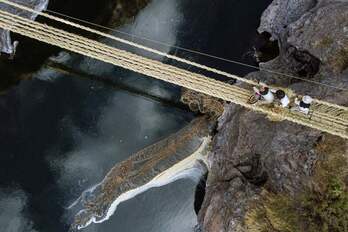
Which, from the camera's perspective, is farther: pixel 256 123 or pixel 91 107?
pixel 91 107

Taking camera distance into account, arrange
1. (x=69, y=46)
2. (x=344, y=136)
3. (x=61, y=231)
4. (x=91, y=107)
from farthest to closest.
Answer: (x=91, y=107), (x=61, y=231), (x=69, y=46), (x=344, y=136)

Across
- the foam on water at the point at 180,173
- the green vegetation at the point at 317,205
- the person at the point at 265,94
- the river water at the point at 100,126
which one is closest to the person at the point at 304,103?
the person at the point at 265,94

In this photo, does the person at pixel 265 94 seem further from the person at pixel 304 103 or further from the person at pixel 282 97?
the person at pixel 304 103

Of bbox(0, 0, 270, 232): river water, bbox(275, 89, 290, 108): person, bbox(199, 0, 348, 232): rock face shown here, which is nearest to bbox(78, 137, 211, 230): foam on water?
bbox(0, 0, 270, 232): river water

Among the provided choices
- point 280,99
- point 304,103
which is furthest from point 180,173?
point 304,103

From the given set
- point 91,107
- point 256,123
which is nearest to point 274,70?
point 256,123

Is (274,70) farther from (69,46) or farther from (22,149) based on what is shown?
(22,149)
